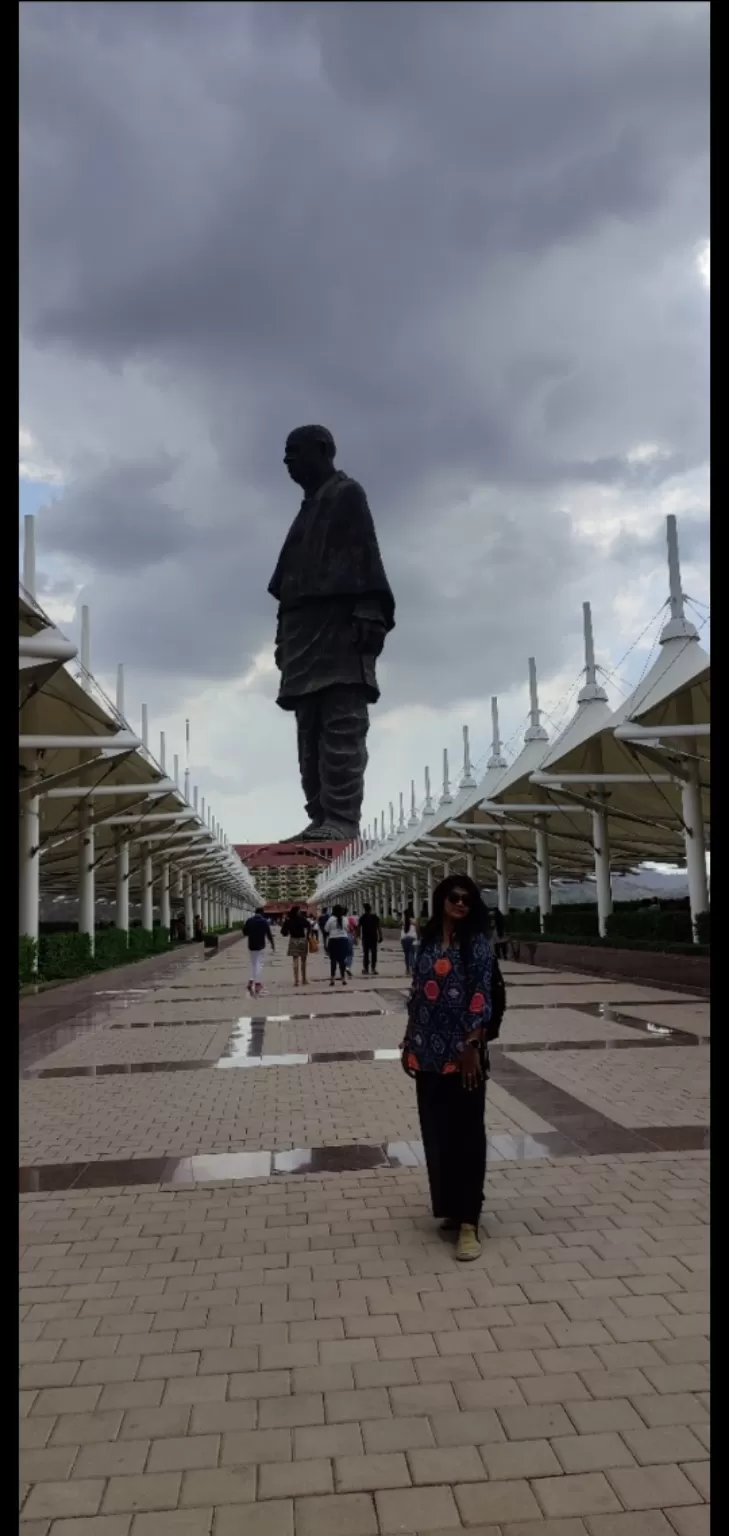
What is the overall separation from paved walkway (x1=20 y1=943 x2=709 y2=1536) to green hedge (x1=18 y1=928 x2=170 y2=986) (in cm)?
583

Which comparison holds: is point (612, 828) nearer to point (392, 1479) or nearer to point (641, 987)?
point (641, 987)

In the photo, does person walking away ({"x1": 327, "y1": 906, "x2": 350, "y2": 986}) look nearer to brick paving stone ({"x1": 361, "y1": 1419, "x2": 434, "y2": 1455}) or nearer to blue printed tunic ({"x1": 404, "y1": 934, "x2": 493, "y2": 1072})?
blue printed tunic ({"x1": 404, "y1": 934, "x2": 493, "y2": 1072})

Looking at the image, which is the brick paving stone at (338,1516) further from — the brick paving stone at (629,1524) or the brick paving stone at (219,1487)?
the brick paving stone at (629,1524)

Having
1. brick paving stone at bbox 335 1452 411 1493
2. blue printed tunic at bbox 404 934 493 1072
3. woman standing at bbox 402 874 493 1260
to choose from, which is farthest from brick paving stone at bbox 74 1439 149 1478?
blue printed tunic at bbox 404 934 493 1072

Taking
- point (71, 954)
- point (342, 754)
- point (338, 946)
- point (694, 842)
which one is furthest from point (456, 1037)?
point (342, 754)

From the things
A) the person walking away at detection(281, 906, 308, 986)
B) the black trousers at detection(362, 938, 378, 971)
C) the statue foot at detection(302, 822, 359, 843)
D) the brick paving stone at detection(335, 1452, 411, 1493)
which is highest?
the statue foot at detection(302, 822, 359, 843)

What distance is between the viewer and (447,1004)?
440 centimetres

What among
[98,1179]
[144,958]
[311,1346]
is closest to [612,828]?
[144,958]

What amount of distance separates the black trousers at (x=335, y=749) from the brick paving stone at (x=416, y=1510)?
73711 millimetres

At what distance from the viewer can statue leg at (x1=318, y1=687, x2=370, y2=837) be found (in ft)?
251

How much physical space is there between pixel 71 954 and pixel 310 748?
2506 inches

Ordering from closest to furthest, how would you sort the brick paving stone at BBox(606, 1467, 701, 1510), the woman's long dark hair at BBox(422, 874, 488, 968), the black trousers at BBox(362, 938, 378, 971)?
1. the brick paving stone at BBox(606, 1467, 701, 1510)
2. the woman's long dark hair at BBox(422, 874, 488, 968)
3. the black trousers at BBox(362, 938, 378, 971)

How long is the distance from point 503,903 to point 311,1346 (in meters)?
25.4

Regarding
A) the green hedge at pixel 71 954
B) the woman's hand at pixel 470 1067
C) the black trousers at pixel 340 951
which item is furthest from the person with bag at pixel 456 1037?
the black trousers at pixel 340 951
